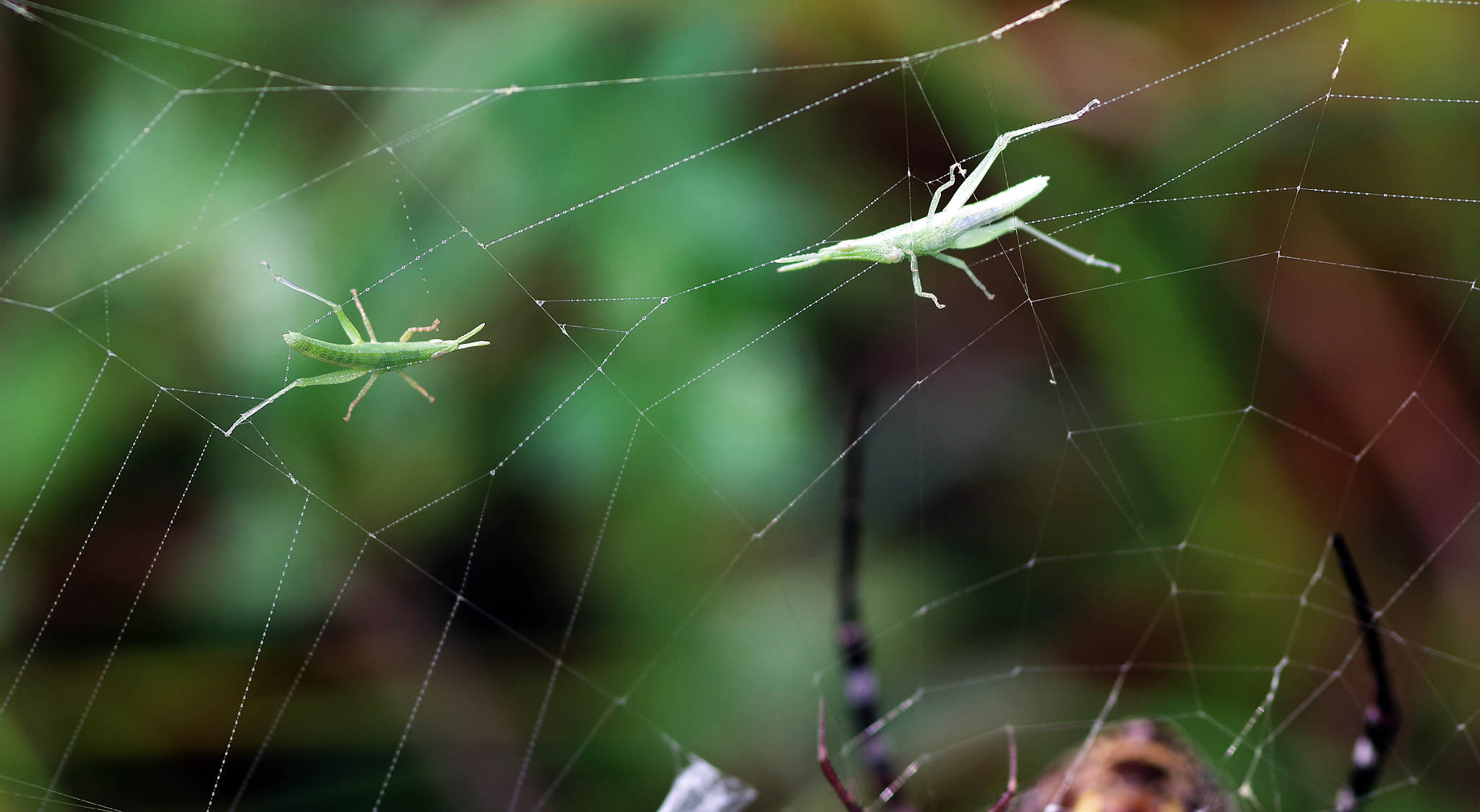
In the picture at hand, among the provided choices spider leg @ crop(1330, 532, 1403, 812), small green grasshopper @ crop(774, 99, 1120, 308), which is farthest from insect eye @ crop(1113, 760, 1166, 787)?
small green grasshopper @ crop(774, 99, 1120, 308)

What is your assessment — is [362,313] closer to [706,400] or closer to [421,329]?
[421,329]

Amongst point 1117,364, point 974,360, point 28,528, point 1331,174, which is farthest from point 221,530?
point 1331,174

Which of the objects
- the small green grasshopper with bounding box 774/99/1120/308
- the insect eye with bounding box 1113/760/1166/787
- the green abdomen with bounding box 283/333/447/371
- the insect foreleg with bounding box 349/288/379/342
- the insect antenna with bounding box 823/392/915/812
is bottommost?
the insect eye with bounding box 1113/760/1166/787

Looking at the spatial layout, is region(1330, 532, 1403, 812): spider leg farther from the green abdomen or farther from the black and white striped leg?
the green abdomen

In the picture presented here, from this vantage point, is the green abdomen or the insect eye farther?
the insect eye

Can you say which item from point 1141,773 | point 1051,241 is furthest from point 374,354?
point 1141,773

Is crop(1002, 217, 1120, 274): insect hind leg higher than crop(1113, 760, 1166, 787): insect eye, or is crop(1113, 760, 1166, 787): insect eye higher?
crop(1002, 217, 1120, 274): insect hind leg
